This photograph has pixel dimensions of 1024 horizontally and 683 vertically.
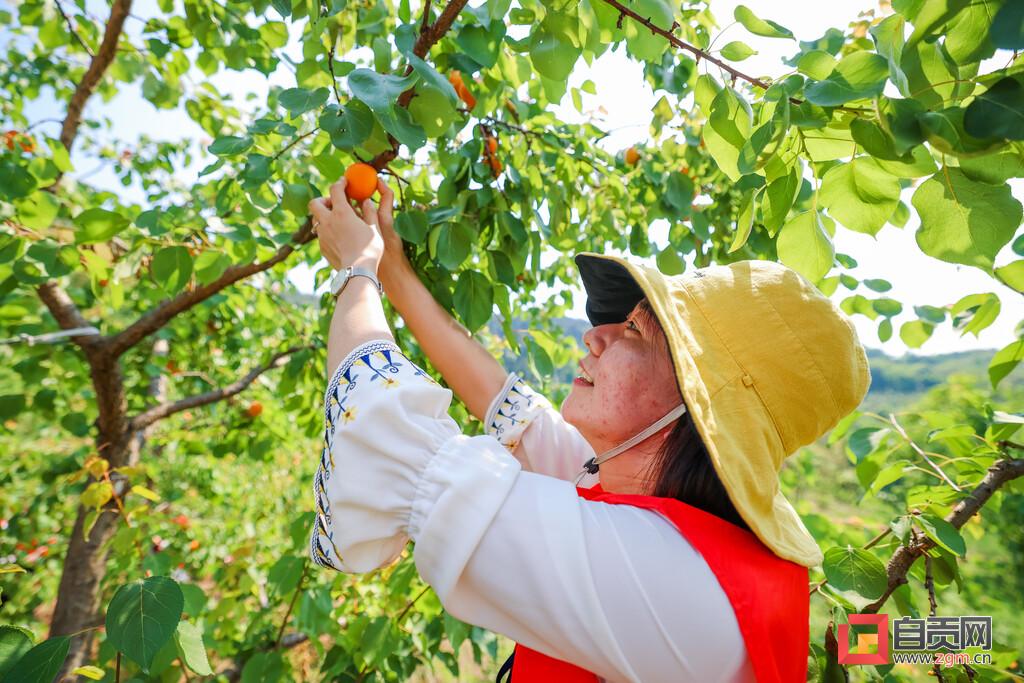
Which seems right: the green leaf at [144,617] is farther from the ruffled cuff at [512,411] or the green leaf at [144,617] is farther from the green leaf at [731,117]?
the green leaf at [731,117]

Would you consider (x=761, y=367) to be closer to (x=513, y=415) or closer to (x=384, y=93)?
(x=513, y=415)

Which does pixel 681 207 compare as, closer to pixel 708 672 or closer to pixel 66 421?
pixel 708 672

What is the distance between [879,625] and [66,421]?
110 inches

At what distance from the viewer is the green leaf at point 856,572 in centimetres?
109

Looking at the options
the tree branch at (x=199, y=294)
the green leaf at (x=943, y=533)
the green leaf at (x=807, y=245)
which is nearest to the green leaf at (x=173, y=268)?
the tree branch at (x=199, y=294)

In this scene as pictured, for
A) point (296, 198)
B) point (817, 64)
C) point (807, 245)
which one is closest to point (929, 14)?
point (817, 64)

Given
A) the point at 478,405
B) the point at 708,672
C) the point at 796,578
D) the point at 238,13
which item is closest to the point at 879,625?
the point at 796,578

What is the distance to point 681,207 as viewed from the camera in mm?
1419

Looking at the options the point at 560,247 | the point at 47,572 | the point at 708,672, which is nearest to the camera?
the point at 708,672

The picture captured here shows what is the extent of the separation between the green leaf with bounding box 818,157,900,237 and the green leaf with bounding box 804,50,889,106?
181 mm

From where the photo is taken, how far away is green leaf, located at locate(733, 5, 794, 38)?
0.83m

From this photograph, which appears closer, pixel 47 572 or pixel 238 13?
pixel 238 13

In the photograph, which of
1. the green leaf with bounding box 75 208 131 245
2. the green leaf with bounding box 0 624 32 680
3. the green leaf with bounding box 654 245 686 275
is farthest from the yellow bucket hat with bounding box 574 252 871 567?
the green leaf with bounding box 75 208 131 245

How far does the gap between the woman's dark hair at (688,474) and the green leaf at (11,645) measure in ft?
3.26
